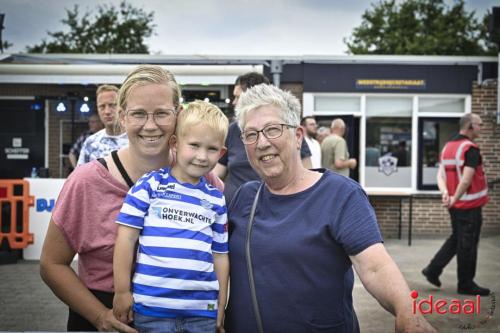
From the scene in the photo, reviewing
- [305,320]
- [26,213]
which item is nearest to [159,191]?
[305,320]

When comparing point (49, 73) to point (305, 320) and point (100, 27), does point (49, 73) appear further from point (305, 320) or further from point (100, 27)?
point (100, 27)

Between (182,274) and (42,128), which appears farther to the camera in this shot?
(42,128)

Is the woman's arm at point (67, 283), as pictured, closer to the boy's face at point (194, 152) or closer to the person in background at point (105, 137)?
the boy's face at point (194, 152)

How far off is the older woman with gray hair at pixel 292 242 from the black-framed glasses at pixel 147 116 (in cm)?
31

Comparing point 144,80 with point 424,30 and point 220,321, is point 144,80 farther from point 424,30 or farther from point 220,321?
point 424,30

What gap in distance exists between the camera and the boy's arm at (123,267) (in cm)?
199

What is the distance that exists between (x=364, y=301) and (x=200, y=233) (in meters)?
4.69

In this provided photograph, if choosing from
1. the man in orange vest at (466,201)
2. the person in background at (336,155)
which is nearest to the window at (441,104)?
the person in background at (336,155)

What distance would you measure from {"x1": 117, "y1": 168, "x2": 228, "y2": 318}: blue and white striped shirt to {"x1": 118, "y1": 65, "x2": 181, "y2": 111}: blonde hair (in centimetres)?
30

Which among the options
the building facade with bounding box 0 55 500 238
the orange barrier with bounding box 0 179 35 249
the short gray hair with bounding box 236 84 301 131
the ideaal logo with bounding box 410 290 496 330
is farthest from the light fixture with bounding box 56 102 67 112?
the short gray hair with bounding box 236 84 301 131

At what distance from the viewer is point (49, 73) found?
10719 millimetres

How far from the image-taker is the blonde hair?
81.0 inches

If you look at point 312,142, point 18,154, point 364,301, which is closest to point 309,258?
point 364,301

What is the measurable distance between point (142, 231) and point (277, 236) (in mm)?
499
